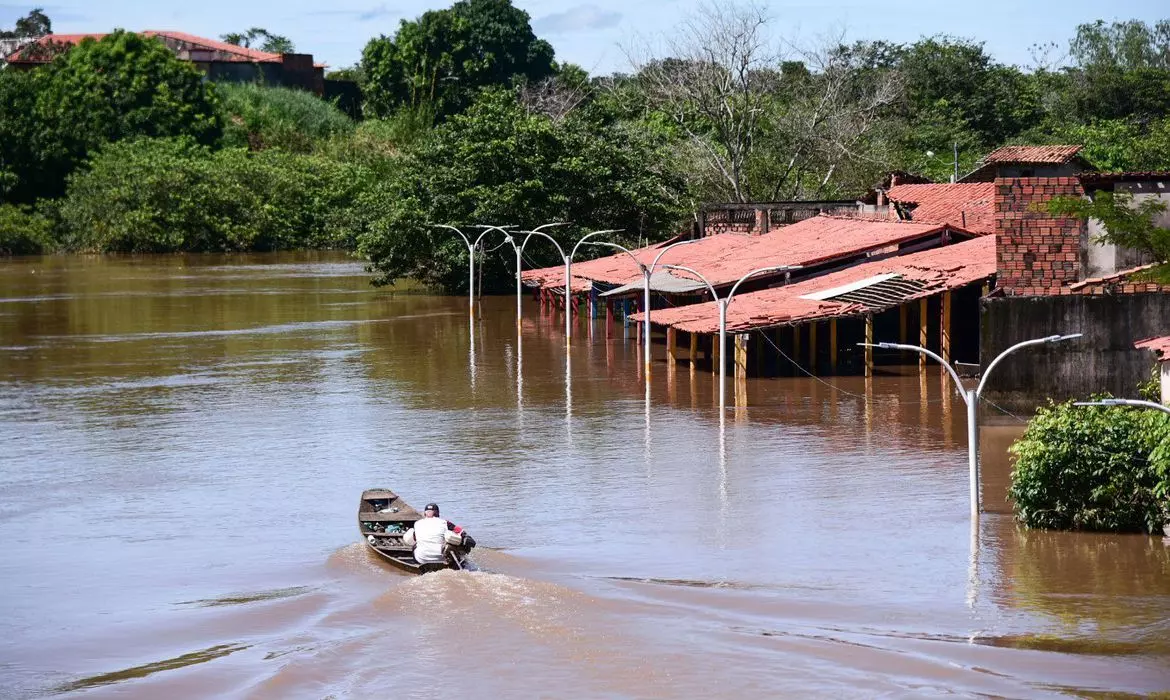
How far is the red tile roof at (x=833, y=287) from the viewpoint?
42500 millimetres

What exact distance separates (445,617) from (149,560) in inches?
260

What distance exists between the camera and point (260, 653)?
66.8ft

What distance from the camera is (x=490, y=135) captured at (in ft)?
241

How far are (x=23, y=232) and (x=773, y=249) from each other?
71304 millimetres

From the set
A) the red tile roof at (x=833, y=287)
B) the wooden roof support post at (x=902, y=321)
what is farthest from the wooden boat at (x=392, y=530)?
the wooden roof support post at (x=902, y=321)

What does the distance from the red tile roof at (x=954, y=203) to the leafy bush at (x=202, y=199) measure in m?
52.3

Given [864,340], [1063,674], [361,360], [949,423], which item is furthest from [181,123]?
[1063,674]

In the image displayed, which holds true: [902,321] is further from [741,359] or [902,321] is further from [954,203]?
[954,203]

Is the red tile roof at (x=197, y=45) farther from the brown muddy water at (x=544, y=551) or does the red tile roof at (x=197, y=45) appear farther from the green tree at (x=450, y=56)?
the brown muddy water at (x=544, y=551)

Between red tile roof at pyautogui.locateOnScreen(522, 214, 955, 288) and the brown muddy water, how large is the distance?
20.2 feet

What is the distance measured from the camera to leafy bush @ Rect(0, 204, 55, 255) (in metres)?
108

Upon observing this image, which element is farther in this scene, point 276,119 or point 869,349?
point 276,119

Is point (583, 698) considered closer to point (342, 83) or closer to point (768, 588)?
point (768, 588)

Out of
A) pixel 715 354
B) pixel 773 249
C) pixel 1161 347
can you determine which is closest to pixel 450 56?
pixel 773 249
